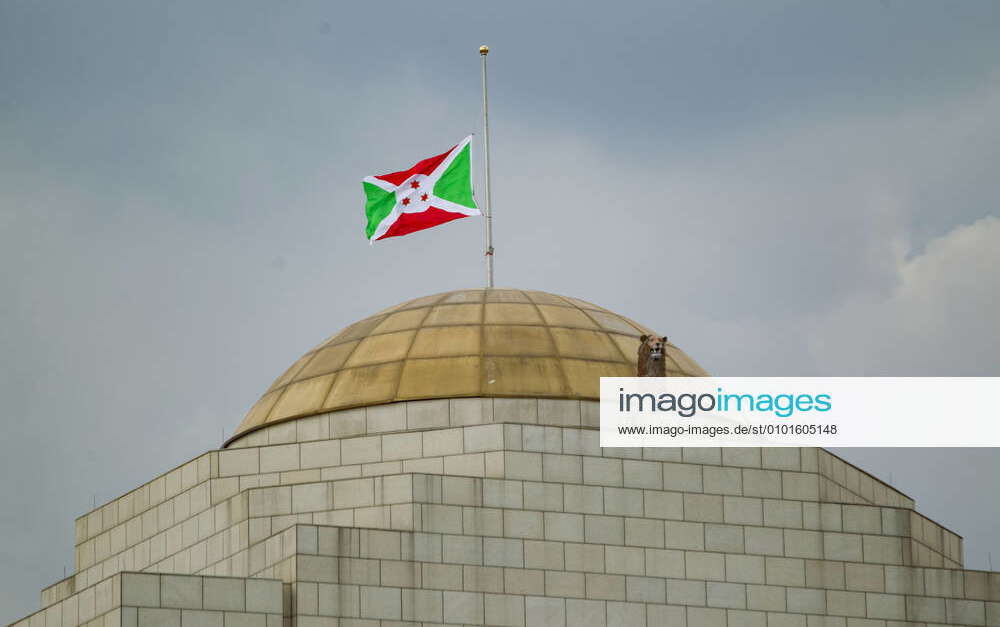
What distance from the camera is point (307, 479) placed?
44.3 meters

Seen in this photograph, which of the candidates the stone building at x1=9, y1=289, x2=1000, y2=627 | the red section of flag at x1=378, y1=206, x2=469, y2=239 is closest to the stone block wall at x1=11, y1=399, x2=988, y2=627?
the stone building at x1=9, y1=289, x2=1000, y2=627

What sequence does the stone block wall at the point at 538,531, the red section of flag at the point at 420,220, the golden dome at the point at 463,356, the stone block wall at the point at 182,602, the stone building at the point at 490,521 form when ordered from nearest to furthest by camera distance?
the stone block wall at the point at 182,602, the stone building at the point at 490,521, the stone block wall at the point at 538,531, the golden dome at the point at 463,356, the red section of flag at the point at 420,220

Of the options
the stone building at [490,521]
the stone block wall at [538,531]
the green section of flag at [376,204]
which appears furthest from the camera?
the green section of flag at [376,204]

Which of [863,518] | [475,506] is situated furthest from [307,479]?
[863,518]

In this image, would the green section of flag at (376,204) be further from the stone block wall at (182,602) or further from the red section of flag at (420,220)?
the stone block wall at (182,602)

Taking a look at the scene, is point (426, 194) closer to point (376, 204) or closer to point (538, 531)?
point (376, 204)

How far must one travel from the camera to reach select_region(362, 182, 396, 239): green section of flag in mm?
49094

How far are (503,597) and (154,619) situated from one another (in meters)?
6.38

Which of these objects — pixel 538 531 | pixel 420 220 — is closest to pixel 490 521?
pixel 538 531

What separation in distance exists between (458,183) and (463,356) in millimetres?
4505

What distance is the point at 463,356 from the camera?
151 ft

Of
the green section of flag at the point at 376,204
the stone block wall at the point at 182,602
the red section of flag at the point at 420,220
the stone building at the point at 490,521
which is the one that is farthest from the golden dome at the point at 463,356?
the stone block wall at the point at 182,602

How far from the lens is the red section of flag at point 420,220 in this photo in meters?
48.3

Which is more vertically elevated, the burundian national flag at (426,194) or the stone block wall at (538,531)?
the burundian national flag at (426,194)
